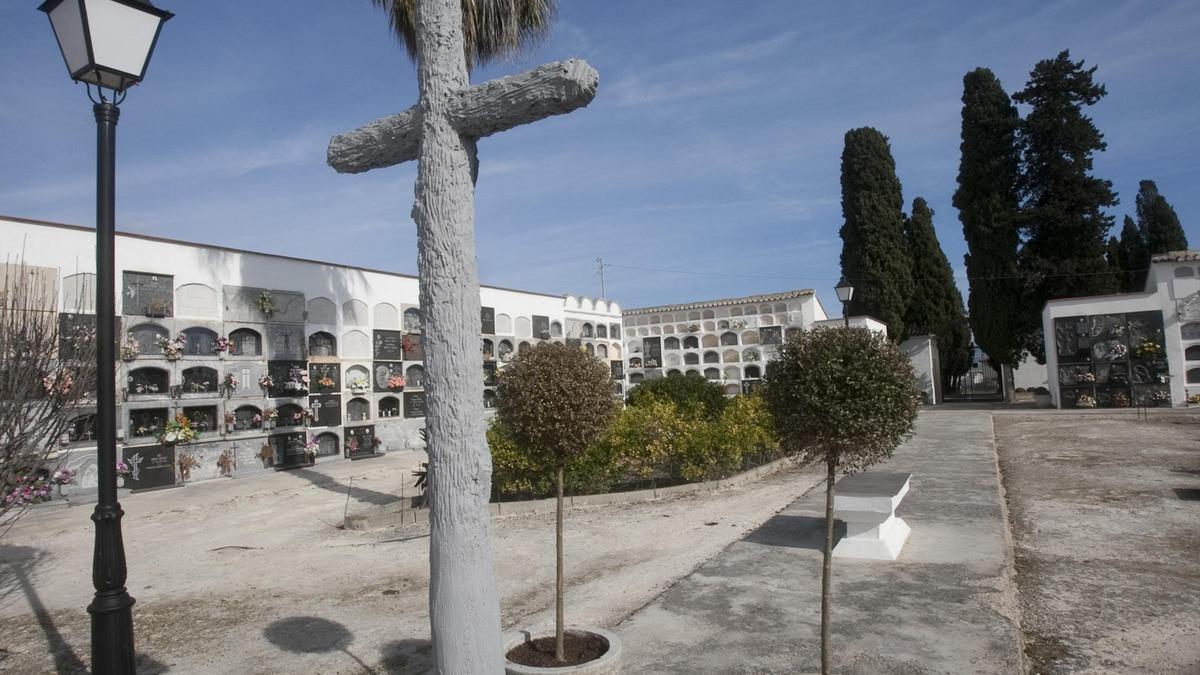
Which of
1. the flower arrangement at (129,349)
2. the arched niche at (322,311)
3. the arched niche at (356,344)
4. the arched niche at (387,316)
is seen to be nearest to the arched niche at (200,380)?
the flower arrangement at (129,349)

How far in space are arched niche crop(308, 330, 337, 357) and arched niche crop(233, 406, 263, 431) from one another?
1.81 metres

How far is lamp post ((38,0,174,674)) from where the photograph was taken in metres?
3.02

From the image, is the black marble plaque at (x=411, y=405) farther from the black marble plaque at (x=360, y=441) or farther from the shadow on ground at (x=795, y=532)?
the shadow on ground at (x=795, y=532)

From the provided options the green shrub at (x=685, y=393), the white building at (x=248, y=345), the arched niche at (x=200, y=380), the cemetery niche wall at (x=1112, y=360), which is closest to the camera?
the white building at (x=248, y=345)

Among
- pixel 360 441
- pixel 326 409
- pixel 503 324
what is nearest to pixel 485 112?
pixel 326 409

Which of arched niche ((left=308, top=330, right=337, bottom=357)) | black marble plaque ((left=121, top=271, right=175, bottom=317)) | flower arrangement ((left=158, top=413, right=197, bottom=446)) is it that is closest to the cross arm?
flower arrangement ((left=158, top=413, right=197, bottom=446))

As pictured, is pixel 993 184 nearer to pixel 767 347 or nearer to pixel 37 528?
pixel 767 347

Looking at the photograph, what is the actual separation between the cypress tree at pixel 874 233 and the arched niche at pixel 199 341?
22584mm

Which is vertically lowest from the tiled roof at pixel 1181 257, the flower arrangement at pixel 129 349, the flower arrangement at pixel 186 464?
the flower arrangement at pixel 186 464

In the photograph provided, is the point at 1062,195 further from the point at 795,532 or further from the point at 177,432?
the point at 177,432

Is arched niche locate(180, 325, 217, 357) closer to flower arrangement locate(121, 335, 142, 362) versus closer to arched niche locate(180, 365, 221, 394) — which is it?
arched niche locate(180, 365, 221, 394)

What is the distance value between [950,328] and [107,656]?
114 feet

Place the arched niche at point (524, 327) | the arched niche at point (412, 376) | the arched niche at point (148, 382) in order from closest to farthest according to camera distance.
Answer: the arched niche at point (148, 382)
the arched niche at point (412, 376)
the arched niche at point (524, 327)

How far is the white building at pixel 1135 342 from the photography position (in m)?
19.5
